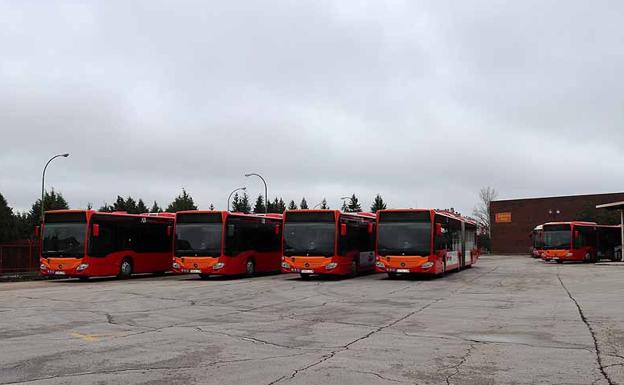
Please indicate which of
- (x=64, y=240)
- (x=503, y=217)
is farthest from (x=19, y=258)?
(x=503, y=217)

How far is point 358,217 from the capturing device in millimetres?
29062

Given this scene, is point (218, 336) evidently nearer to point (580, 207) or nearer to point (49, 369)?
point (49, 369)

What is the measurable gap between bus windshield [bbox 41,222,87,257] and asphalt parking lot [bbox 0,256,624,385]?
273 inches

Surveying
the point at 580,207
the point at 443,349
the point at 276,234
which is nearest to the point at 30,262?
the point at 276,234

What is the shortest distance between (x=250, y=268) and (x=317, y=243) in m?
4.56

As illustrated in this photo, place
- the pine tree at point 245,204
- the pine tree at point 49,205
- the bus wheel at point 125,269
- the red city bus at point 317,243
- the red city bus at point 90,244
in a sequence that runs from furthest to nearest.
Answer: the pine tree at point 245,204, the pine tree at point 49,205, the bus wheel at point 125,269, the red city bus at point 90,244, the red city bus at point 317,243

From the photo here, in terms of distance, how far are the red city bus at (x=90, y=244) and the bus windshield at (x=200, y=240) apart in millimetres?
2834

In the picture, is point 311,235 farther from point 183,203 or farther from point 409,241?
point 183,203

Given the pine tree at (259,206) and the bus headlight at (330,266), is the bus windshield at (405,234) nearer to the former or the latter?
the bus headlight at (330,266)

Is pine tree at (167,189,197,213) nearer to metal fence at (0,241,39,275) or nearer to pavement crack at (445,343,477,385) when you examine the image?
metal fence at (0,241,39,275)

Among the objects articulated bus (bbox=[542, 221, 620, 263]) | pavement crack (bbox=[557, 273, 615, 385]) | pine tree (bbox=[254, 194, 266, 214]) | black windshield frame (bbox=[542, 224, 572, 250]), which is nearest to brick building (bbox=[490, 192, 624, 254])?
articulated bus (bbox=[542, 221, 620, 263])

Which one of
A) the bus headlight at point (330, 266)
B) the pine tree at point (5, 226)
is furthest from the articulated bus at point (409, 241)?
the pine tree at point (5, 226)

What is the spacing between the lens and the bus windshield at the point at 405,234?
2523cm

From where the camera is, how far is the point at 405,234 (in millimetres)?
25438
